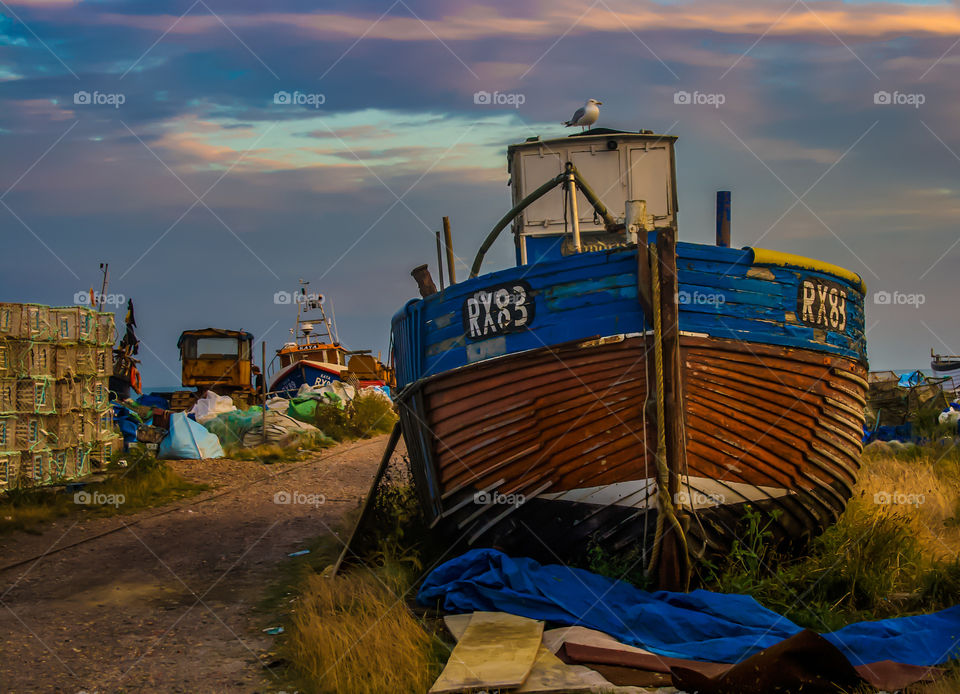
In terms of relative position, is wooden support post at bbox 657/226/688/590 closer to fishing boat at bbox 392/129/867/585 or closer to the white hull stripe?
fishing boat at bbox 392/129/867/585

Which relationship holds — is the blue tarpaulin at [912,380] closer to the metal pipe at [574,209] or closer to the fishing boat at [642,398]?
the fishing boat at [642,398]

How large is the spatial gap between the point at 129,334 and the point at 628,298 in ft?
84.0

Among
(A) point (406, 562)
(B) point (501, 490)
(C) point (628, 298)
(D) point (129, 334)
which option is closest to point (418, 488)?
(A) point (406, 562)

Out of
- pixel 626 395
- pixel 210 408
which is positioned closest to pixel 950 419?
pixel 626 395

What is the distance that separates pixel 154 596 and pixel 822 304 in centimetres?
608

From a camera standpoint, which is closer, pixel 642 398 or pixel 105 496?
pixel 642 398

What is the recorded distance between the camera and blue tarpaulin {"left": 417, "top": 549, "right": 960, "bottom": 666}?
5.17m

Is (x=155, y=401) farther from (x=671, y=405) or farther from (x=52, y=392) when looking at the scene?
(x=671, y=405)

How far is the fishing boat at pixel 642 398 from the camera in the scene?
6402 millimetres

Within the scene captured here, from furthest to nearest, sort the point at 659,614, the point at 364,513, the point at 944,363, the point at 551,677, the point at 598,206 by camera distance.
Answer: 1. the point at 944,363
2. the point at 364,513
3. the point at 598,206
4. the point at 659,614
5. the point at 551,677

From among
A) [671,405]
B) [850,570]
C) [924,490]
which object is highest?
[671,405]

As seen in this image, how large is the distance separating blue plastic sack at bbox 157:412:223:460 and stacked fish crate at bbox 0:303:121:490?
11.2 feet

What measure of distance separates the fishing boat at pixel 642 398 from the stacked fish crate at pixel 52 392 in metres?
6.02

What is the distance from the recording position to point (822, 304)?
7191mm
